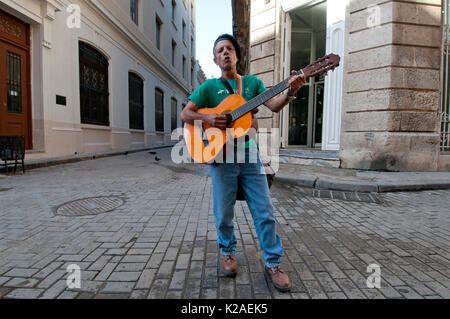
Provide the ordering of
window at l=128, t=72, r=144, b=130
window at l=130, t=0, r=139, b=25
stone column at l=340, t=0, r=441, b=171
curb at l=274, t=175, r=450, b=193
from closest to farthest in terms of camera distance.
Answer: curb at l=274, t=175, r=450, b=193 < stone column at l=340, t=0, r=441, b=171 < window at l=130, t=0, r=139, b=25 < window at l=128, t=72, r=144, b=130

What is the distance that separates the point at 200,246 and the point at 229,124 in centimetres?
131

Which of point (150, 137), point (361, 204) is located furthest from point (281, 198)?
point (150, 137)

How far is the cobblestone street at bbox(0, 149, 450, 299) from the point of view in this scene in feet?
6.24

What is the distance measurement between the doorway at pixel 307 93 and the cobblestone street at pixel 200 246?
6.09 meters

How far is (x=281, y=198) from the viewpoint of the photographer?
449cm

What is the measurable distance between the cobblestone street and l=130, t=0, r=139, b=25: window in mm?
12957

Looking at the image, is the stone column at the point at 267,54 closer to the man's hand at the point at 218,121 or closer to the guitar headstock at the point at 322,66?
the guitar headstock at the point at 322,66

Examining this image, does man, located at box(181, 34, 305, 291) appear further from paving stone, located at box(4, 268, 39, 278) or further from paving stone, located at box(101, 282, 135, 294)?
paving stone, located at box(4, 268, 39, 278)

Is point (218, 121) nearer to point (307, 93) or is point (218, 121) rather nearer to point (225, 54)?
point (225, 54)

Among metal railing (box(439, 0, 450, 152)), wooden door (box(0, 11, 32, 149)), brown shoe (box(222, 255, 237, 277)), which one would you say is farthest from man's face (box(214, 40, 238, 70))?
wooden door (box(0, 11, 32, 149))

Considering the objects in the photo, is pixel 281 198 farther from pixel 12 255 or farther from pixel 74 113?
pixel 74 113

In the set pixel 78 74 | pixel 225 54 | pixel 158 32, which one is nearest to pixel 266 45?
pixel 78 74

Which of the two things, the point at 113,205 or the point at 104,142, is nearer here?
the point at 113,205

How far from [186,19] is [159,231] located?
1144 inches
